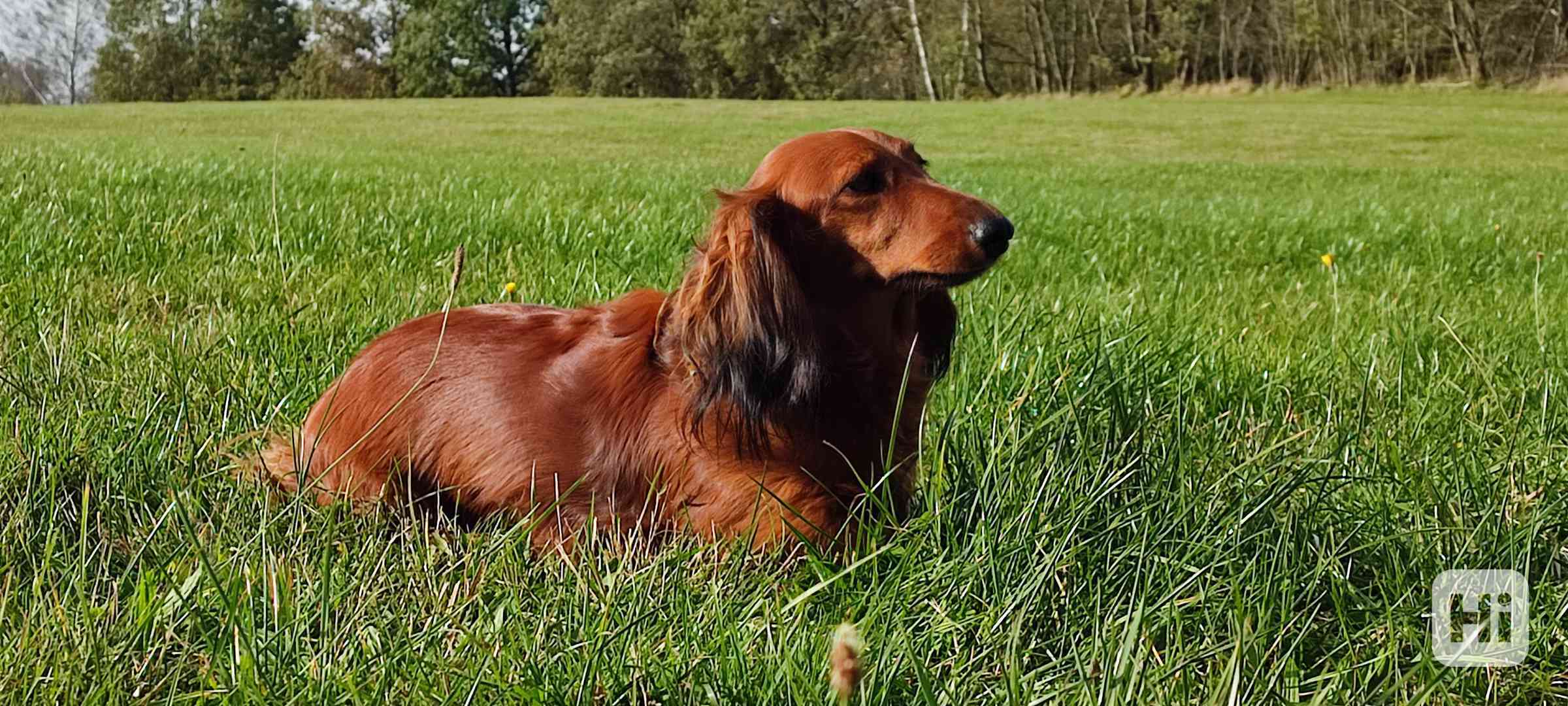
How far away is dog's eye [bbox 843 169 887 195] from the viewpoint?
2168 millimetres

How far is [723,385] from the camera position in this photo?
6.77 ft

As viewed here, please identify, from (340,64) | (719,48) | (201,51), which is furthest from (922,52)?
(201,51)

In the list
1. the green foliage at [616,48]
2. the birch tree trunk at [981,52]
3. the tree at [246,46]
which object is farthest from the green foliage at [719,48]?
the tree at [246,46]

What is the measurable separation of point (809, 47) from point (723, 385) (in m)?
50.7

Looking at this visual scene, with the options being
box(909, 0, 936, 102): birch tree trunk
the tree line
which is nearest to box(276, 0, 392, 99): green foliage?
the tree line

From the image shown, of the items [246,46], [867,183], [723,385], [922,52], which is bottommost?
[723,385]

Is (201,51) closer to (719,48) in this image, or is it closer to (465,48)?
(465,48)

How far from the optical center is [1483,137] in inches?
842

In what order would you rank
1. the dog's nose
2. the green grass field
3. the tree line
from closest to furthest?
the green grass field → the dog's nose → the tree line

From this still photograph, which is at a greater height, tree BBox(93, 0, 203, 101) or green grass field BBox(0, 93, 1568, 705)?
tree BBox(93, 0, 203, 101)

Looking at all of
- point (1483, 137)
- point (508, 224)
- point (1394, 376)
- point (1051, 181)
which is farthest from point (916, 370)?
point (1483, 137)

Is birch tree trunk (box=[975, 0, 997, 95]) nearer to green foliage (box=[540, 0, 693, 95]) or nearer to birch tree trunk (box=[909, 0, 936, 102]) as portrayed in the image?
birch tree trunk (box=[909, 0, 936, 102])

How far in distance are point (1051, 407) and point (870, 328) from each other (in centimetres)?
35

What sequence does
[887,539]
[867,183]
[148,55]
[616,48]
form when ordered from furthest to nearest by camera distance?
[616,48] < [148,55] < [867,183] < [887,539]
